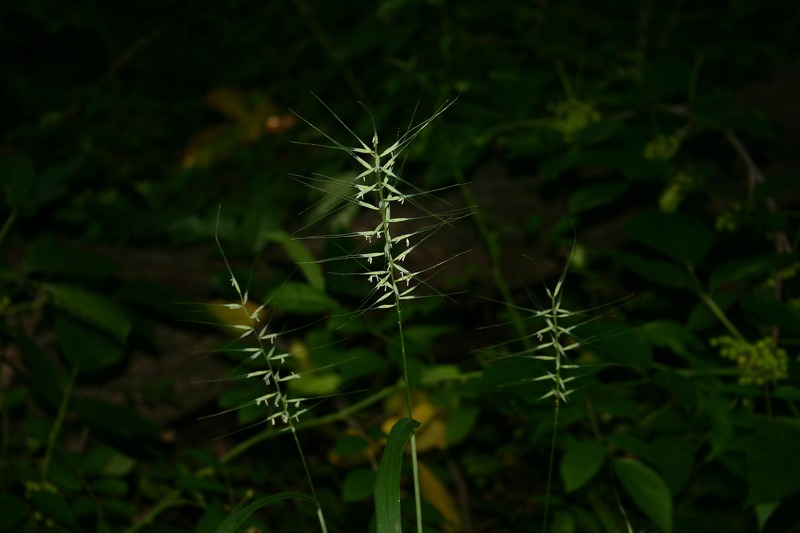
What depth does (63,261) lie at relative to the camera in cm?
204

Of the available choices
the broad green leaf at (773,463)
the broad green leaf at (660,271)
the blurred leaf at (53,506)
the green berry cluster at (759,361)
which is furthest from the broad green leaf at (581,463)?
the blurred leaf at (53,506)

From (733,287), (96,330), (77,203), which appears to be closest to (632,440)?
(733,287)

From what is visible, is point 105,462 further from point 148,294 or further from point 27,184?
point 27,184

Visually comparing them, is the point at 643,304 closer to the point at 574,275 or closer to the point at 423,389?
the point at 574,275

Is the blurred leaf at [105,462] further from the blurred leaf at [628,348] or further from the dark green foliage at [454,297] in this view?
the blurred leaf at [628,348]

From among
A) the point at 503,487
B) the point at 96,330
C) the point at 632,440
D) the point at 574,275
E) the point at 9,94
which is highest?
the point at 9,94

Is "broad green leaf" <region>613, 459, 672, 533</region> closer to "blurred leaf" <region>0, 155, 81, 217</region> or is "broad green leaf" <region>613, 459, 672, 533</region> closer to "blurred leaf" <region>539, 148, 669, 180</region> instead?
"blurred leaf" <region>539, 148, 669, 180</region>

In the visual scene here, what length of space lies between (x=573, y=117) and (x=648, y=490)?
138 centimetres

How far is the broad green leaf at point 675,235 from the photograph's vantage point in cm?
192

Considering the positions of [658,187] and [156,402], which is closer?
[156,402]

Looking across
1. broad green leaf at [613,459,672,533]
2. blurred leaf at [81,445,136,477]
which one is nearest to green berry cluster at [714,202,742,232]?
broad green leaf at [613,459,672,533]

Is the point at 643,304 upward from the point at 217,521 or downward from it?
downward

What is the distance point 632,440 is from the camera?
166cm

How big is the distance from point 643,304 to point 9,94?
371 cm
